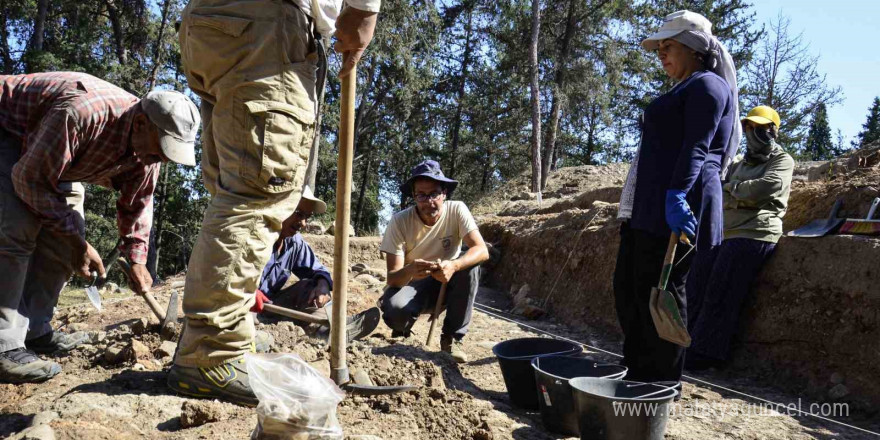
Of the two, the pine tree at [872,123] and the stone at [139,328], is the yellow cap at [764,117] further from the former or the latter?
the pine tree at [872,123]

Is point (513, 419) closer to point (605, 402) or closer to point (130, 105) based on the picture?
point (605, 402)

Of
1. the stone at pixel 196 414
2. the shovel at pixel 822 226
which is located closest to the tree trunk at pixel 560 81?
the shovel at pixel 822 226

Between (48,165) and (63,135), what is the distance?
148 mm

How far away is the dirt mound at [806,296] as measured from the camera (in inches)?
159

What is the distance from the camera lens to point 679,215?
9.18 feet

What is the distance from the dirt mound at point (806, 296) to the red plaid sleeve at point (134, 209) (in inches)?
160

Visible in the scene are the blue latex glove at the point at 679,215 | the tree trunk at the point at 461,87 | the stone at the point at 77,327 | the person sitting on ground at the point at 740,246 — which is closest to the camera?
the blue latex glove at the point at 679,215

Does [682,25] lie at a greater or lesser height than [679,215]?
greater

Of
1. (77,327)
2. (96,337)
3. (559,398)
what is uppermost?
(559,398)

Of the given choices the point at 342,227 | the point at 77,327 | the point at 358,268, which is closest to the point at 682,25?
the point at 342,227

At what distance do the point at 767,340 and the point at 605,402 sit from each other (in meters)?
2.80

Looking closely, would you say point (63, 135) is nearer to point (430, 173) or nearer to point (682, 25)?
point (430, 173)

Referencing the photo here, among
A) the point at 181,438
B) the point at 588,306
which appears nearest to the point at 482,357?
the point at 588,306

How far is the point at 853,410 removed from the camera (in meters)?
3.77
